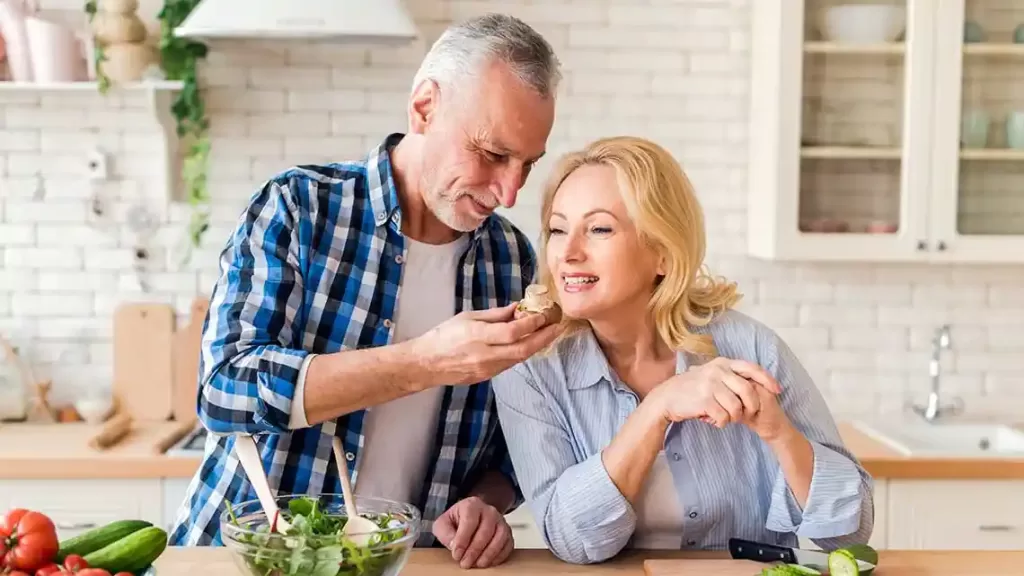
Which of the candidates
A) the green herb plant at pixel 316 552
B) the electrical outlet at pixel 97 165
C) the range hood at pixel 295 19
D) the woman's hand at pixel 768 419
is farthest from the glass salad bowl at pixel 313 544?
the electrical outlet at pixel 97 165

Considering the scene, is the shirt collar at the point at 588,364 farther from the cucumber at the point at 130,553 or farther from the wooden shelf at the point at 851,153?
the wooden shelf at the point at 851,153

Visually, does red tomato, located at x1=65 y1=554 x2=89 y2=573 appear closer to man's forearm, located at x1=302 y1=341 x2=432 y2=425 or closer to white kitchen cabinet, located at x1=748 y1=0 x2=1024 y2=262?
man's forearm, located at x1=302 y1=341 x2=432 y2=425

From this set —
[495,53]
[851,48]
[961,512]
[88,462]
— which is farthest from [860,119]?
[88,462]

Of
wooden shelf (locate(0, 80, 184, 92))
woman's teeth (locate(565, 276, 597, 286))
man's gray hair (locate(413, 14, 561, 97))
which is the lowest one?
woman's teeth (locate(565, 276, 597, 286))

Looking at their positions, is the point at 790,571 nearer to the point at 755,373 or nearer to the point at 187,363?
the point at 755,373

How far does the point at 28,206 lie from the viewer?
3.63 metres

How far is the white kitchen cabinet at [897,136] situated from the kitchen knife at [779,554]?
6.01ft

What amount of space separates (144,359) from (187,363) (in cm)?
16

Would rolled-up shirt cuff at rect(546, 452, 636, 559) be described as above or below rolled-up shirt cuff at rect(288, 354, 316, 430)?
below

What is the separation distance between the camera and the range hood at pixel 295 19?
2906 millimetres

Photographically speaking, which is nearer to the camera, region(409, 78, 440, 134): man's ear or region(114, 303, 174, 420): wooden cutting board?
region(409, 78, 440, 134): man's ear

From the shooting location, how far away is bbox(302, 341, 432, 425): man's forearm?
173 centimetres

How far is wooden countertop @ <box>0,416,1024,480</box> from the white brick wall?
50 centimetres

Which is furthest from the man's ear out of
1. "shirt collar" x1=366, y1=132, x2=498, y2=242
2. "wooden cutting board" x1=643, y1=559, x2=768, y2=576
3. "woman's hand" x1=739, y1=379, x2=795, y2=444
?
"wooden cutting board" x1=643, y1=559, x2=768, y2=576
